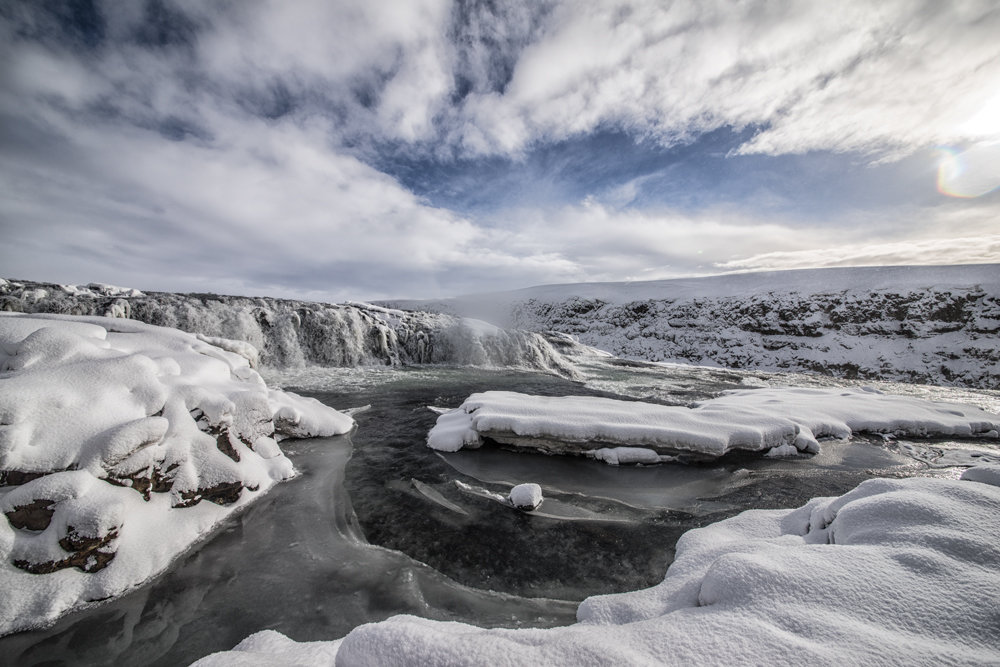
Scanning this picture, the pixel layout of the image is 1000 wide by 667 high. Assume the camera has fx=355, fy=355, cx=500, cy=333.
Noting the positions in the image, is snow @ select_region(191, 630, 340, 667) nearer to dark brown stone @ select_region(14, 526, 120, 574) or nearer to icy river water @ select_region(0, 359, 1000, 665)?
icy river water @ select_region(0, 359, 1000, 665)

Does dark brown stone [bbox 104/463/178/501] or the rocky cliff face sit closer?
dark brown stone [bbox 104/463/178/501]

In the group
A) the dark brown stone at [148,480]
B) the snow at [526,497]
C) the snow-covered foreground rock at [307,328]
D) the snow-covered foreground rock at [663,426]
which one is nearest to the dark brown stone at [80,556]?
the dark brown stone at [148,480]

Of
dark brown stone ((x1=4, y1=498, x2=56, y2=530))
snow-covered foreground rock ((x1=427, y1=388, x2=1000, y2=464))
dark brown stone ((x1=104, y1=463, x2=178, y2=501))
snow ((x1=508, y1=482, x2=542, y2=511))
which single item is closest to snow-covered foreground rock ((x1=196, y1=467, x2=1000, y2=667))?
snow ((x1=508, y1=482, x2=542, y2=511))

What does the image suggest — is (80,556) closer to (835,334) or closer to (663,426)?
(663,426)

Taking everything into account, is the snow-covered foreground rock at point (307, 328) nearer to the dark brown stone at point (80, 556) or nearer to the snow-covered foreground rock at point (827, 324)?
the dark brown stone at point (80, 556)

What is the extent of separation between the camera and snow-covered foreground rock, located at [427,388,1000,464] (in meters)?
6.78

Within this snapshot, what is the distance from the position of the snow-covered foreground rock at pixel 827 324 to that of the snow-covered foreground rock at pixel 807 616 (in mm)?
26241

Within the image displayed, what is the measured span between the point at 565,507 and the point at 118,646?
4.61 metres

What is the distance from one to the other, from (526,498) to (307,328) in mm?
17536

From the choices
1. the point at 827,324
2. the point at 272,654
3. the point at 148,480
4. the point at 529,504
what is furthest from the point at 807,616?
the point at 827,324

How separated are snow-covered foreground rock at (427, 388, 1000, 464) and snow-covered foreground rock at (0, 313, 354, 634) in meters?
3.69

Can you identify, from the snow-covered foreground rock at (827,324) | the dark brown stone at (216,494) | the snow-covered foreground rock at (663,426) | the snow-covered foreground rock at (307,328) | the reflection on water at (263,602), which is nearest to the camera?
the reflection on water at (263,602)

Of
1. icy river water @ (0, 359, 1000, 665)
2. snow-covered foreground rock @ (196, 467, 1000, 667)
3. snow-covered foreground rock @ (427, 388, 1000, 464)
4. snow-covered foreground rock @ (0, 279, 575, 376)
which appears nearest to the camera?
snow-covered foreground rock @ (196, 467, 1000, 667)

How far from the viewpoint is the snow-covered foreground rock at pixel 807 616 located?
5.59 feet
